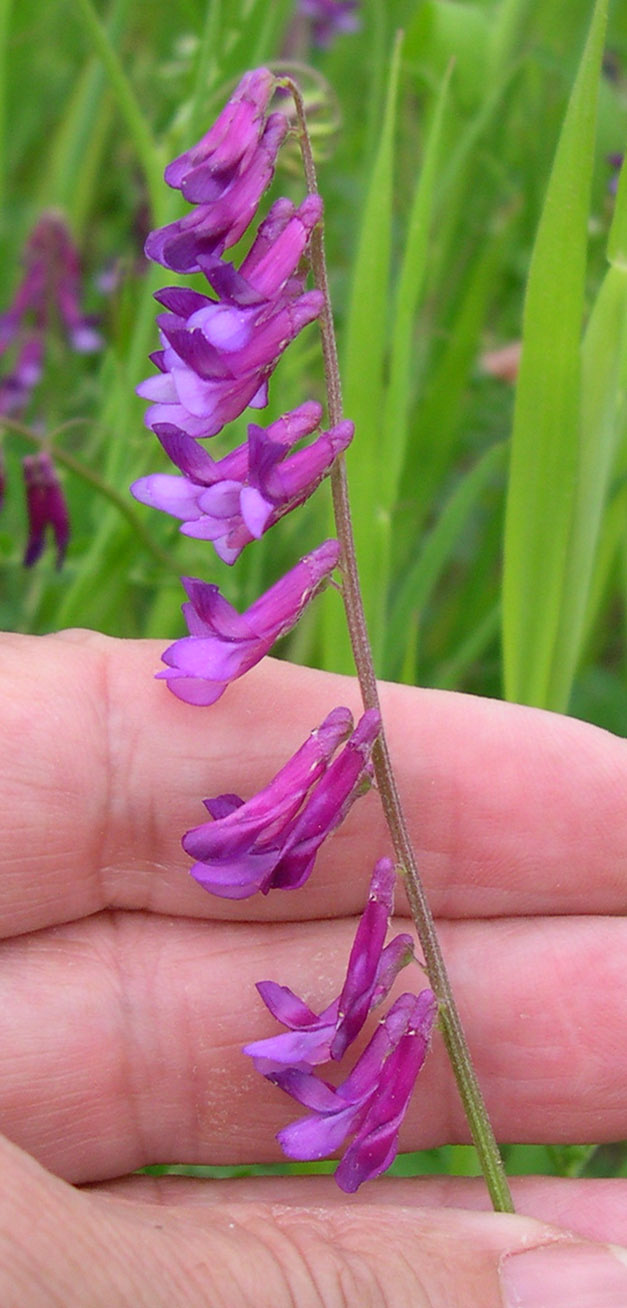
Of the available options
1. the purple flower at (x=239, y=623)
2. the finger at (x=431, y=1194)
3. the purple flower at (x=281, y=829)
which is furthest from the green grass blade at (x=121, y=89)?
the finger at (x=431, y=1194)

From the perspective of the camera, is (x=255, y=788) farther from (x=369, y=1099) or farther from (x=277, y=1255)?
(x=277, y=1255)

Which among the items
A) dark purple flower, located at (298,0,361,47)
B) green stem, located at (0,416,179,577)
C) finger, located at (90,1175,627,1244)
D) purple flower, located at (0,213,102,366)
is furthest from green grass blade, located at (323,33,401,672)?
dark purple flower, located at (298,0,361,47)

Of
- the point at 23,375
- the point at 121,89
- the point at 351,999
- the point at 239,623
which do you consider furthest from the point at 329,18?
the point at 351,999

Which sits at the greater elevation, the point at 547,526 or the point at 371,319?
the point at 371,319

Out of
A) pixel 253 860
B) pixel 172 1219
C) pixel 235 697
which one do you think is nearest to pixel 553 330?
pixel 235 697

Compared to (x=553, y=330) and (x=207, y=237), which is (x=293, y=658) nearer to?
(x=553, y=330)

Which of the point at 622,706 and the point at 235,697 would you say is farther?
the point at 622,706
